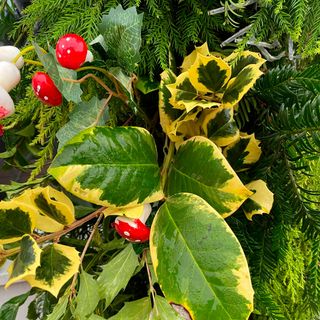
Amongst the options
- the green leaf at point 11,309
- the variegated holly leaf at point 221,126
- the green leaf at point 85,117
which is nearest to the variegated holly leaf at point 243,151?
the variegated holly leaf at point 221,126

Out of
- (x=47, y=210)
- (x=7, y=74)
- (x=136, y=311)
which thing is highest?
(x=7, y=74)

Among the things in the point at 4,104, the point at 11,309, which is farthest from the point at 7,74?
the point at 11,309

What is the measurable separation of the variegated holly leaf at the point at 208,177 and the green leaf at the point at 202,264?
15 millimetres

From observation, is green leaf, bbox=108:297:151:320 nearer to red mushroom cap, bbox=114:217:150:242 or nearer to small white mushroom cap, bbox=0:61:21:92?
red mushroom cap, bbox=114:217:150:242

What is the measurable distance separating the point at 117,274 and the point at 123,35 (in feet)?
0.66

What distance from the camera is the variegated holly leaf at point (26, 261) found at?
341mm

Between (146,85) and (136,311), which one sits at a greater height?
(146,85)

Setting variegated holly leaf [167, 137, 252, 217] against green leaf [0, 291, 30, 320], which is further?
green leaf [0, 291, 30, 320]

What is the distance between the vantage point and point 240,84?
37 centimetres

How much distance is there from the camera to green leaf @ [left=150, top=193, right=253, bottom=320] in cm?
31

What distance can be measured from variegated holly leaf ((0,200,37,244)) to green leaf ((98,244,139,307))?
8 centimetres

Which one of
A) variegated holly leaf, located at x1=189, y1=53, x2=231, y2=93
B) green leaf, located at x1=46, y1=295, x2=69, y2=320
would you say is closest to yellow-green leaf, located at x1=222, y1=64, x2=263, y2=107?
variegated holly leaf, located at x1=189, y1=53, x2=231, y2=93

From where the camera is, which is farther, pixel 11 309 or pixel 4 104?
pixel 11 309

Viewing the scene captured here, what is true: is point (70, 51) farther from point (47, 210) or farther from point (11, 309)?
point (11, 309)
